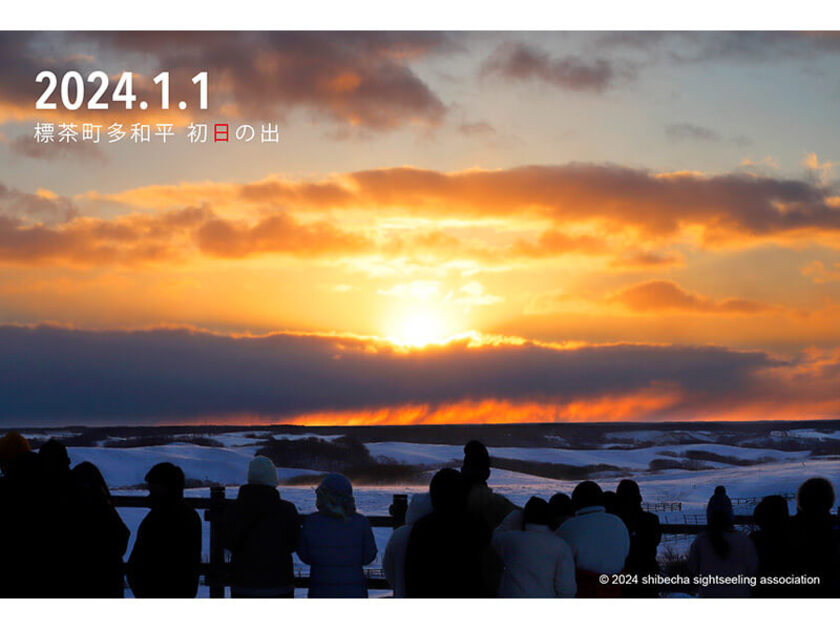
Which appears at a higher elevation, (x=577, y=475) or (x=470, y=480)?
(x=470, y=480)

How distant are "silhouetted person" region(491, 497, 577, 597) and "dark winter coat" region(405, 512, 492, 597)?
0.28m

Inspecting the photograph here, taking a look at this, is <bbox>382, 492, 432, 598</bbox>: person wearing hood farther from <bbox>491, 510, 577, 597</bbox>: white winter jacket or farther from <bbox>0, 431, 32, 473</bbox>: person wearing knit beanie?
<bbox>0, 431, 32, 473</bbox>: person wearing knit beanie

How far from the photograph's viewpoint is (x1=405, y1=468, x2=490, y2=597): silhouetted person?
16.3 feet

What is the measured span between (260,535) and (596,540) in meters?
2.05

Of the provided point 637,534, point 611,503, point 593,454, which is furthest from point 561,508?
point 593,454

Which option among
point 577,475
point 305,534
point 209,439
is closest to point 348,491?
point 305,534

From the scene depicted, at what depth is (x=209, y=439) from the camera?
49.2 m

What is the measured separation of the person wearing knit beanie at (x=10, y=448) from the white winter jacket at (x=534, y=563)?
283 cm

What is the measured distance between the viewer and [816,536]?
19.3 ft

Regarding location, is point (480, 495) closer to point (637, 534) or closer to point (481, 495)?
point (481, 495)

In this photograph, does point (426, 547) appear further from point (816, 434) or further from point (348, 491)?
point (816, 434)

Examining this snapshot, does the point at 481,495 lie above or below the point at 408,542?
above

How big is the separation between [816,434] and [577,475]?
22.5 meters

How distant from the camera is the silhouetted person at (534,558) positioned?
17.0 ft
